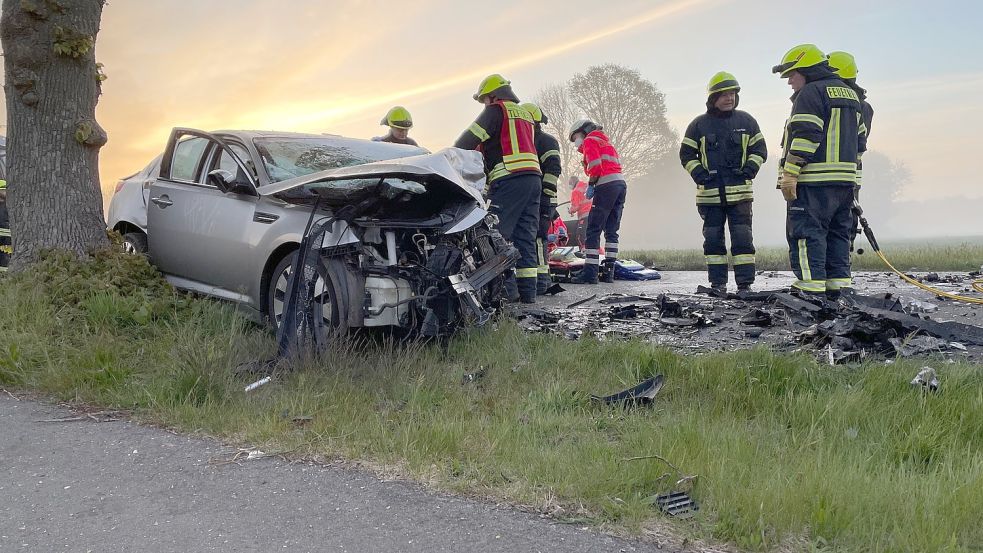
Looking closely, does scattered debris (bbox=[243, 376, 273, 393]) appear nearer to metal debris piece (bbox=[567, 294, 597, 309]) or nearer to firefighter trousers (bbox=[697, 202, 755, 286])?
metal debris piece (bbox=[567, 294, 597, 309])

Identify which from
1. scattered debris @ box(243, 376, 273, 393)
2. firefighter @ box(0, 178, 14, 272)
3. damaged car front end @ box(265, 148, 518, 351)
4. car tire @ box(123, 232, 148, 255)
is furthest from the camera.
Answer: firefighter @ box(0, 178, 14, 272)

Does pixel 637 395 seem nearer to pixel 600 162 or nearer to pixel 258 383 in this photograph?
pixel 258 383

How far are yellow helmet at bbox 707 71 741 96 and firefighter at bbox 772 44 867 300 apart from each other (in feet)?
3.00

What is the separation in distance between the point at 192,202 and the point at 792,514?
5.12 m

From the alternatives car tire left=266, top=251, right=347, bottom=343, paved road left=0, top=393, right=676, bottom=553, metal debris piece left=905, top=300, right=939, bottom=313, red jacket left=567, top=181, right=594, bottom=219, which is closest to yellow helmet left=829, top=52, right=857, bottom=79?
metal debris piece left=905, top=300, right=939, bottom=313

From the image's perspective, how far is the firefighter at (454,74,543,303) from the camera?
736 cm

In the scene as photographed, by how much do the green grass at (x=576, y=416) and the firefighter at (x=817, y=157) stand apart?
2593 millimetres

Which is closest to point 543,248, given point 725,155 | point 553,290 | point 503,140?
point 553,290

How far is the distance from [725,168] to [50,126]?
21.7ft

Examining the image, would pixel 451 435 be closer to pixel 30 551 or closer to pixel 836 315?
pixel 30 551

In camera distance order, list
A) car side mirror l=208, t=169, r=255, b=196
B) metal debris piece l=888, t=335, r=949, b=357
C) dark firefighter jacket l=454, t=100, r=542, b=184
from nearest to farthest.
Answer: metal debris piece l=888, t=335, r=949, b=357, car side mirror l=208, t=169, r=255, b=196, dark firefighter jacket l=454, t=100, r=542, b=184

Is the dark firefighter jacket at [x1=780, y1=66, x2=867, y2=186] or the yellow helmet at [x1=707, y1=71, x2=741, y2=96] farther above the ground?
the yellow helmet at [x1=707, y1=71, x2=741, y2=96]

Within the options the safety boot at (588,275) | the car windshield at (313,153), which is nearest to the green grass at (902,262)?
the safety boot at (588,275)

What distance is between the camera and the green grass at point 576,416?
8.19ft
